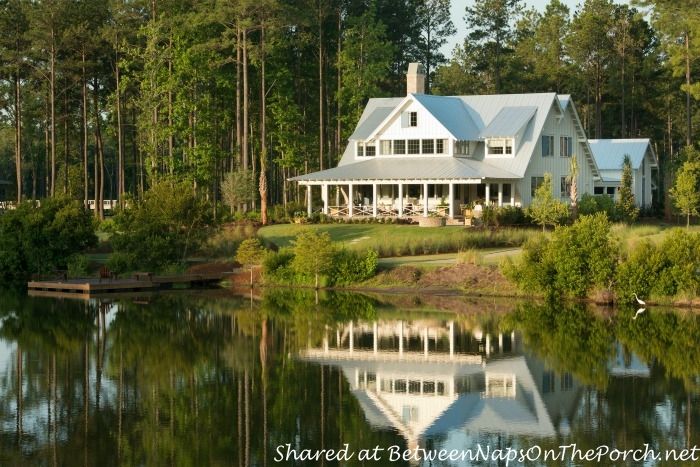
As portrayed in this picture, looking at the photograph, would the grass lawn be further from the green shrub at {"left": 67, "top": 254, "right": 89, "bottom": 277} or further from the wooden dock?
the green shrub at {"left": 67, "top": 254, "right": 89, "bottom": 277}

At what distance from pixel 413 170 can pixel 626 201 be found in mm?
11530

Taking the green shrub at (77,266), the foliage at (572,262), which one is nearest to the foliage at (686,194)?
the foliage at (572,262)

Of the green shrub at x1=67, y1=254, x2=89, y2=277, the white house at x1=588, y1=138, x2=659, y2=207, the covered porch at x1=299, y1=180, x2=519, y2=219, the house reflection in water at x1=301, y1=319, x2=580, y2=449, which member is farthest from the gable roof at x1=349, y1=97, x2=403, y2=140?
the house reflection in water at x1=301, y1=319, x2=580, y2=449

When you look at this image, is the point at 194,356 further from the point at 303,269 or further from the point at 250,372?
the point at 303,269

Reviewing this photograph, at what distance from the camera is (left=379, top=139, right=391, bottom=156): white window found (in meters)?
64.2

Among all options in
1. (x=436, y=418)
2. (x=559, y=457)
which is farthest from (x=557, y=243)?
(x=559, y=457)

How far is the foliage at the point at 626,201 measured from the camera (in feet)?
201

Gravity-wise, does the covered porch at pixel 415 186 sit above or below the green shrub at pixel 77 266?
above

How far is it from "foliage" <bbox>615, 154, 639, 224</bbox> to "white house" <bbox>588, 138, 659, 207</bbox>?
401cm

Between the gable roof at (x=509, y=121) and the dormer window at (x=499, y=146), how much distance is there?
46 centimetres

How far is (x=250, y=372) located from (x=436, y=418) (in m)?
6.10

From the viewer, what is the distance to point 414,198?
2441 inches

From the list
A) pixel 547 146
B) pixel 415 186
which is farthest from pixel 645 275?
pixel 415 186

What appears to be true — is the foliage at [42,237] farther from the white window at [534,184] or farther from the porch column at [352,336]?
the white window at [534,184]
